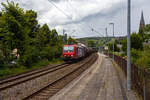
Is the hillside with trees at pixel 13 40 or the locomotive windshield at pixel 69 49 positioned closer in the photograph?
the hillside with trees at pixel 13 40

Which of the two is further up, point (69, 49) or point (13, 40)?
point (13, 40)

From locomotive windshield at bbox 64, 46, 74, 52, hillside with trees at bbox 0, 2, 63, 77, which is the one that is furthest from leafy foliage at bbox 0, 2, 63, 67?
locomotive windshield at bbox 64, 46, 74, 52

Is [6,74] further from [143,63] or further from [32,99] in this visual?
[143,63]

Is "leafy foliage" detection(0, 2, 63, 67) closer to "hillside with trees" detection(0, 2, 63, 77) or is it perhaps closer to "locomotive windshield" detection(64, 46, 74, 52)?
"hillside with trees" detection(0, 2, 63, 77)

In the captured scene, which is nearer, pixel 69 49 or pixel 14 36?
pixel 14 36

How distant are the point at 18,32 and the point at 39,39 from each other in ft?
28.6

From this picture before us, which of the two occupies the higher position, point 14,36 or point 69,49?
point 14,36

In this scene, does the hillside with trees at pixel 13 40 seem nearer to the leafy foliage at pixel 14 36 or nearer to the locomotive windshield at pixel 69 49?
the leafy foliage at pixel 14 36

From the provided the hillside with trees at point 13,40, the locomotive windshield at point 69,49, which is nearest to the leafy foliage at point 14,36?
the hillside with trees at point 13,40

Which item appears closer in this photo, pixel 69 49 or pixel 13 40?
pixel 13 40

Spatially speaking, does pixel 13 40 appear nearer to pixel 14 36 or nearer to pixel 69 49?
pixel 14 36

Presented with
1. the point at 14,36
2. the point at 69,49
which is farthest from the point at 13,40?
the point at 69,49

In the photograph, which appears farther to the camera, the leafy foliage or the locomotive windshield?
the locomotive windshield

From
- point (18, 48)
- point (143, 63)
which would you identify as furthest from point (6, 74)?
point (143, 63)
